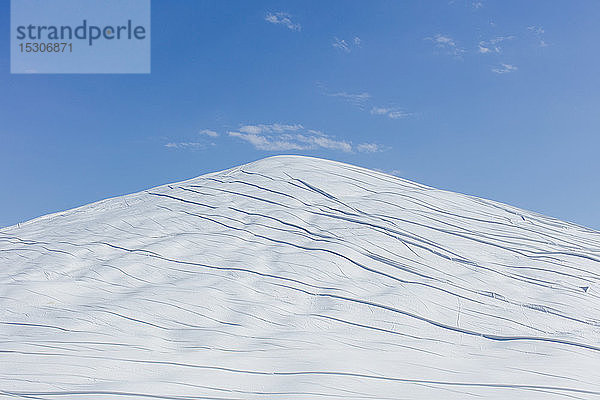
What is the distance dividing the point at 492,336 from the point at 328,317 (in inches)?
33.3

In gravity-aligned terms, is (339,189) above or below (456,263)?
above

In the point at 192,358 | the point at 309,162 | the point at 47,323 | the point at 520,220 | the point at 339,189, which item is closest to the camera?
the point at 192,358

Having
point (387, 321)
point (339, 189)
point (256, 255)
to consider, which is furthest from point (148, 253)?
point (339, 189)

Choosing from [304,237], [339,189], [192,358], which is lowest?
[192,358]

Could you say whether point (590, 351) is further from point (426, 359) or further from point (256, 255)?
point (256, 255)

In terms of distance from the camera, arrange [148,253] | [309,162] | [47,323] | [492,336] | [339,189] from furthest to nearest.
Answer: [309,162] → [339,189] → [148,253] → [47,323] → [492,336]

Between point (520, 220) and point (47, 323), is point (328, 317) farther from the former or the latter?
point (520, 220)

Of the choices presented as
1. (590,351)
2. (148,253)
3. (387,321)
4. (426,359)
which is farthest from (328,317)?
(148,253)

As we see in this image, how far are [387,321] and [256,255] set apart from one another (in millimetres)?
1484

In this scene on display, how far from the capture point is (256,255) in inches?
158

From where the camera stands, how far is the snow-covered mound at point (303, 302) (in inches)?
83.2

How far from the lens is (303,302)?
310 cm

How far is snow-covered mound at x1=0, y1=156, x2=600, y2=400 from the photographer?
2.11 m

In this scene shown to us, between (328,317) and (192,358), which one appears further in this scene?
(328,317)
